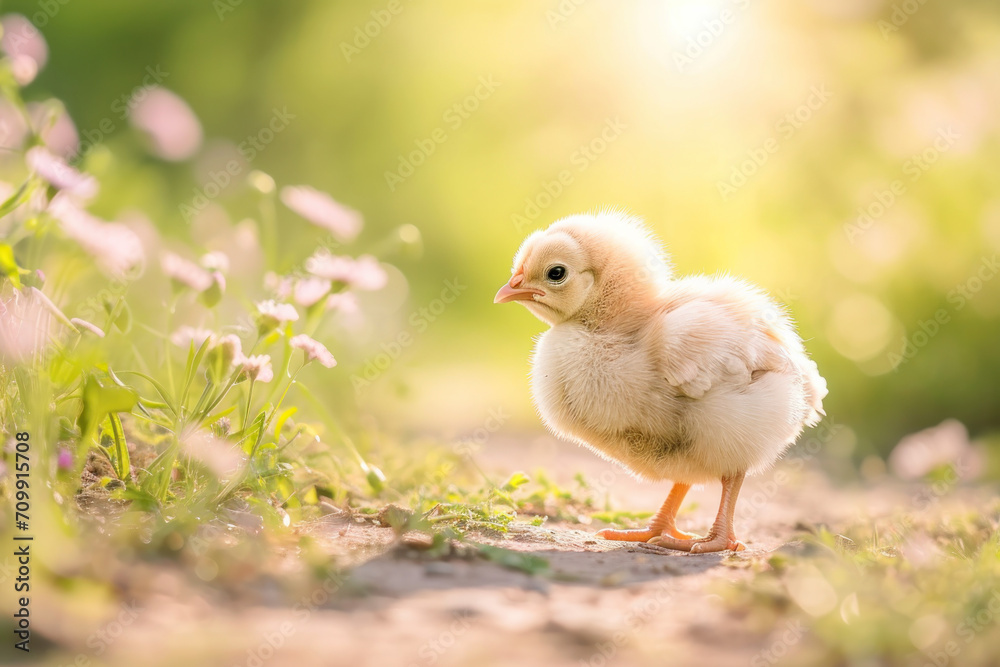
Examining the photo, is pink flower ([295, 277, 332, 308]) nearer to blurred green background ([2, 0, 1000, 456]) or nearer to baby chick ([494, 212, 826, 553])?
baby chick ([494, 212, 826, 553])

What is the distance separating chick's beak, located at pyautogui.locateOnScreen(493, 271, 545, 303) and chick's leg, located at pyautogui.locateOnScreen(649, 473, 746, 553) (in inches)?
43.8

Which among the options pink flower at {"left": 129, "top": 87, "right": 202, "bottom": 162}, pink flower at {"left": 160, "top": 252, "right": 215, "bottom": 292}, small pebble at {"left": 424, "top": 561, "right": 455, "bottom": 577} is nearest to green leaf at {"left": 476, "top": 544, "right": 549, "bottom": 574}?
small pebble at {"left": 424, "top": 561, "right": 455, "bottom": 577}

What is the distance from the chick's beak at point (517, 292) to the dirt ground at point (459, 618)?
40.6 inches

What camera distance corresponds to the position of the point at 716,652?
1908mm

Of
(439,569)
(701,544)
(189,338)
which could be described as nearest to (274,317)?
(189,338)

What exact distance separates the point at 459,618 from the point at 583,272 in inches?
69.4

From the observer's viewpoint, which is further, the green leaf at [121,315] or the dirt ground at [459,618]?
the green leaf at [121,315]

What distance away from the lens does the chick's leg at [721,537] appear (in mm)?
3189

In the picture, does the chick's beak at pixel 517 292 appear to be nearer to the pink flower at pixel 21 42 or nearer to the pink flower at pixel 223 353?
the pink flower at pixel 223 353

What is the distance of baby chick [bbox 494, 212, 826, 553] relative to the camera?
316 centimetres

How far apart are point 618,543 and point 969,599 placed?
1.45m

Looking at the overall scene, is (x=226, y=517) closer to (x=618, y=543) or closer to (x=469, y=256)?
(x=618, y=543)

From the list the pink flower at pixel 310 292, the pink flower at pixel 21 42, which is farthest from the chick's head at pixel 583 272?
the pink flower at pixel 21 42

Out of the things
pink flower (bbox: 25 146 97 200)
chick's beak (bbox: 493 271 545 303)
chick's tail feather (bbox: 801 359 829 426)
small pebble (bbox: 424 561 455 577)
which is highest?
chick's tail feather (bbox: 801 359 829 426)
